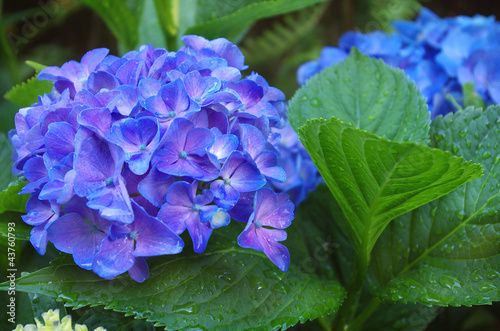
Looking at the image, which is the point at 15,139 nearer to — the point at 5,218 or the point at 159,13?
the point at 5,218

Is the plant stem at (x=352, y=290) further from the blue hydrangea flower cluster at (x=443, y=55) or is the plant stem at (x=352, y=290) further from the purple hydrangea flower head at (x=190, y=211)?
the blue hydrangea flower cluster at (x=443, y=55)

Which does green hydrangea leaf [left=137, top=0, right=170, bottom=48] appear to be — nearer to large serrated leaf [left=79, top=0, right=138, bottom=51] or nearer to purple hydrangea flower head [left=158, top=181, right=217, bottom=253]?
large serrated leaf [left=79, top=0, right=138, bottom=51]

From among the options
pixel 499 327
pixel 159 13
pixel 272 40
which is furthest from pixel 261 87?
pixel 272 40

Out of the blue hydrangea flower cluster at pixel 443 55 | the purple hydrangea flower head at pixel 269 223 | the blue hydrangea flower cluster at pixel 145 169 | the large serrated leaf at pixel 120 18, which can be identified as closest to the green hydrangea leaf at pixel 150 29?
the large serrated leaf at pixel 120 18

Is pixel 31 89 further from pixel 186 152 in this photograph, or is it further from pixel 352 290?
pixel 352 290

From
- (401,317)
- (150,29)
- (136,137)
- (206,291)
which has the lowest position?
(401,317)

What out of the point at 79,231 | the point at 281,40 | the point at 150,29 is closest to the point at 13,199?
the point at 79,231

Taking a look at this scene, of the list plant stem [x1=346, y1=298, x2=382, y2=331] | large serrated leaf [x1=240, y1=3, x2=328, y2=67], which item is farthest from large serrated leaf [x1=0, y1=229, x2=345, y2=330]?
large serrated leaf [x1=240, y1=3, x2=328, y2=67]
